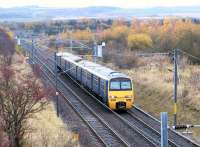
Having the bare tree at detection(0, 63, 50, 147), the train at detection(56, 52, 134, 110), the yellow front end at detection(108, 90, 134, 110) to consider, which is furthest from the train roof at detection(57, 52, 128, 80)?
the bare tree at detection(0, 63, 50, 147)

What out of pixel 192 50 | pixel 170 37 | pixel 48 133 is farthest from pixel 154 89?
pixel 170 37

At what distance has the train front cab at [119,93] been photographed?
37156mm

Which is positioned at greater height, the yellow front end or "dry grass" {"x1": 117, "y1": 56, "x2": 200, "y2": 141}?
the yellow front end

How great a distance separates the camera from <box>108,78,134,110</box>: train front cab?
37.2 meters

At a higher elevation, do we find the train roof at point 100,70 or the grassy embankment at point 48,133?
the train roof at point 100,70

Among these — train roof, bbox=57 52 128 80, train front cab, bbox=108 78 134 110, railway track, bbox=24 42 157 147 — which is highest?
train roof, bbox=57 52 128 80

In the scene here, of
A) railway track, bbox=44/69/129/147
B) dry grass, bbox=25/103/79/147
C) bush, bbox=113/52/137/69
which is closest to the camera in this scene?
dry grass, bbox=25/103/79/147

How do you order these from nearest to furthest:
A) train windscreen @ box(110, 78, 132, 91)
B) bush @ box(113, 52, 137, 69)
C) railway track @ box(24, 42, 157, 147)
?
railway track @ box(24, 42, 157, 147)
train windscreen @ box(110, 78, 132, 91)
bush @ box(113, 52, 137, 69)

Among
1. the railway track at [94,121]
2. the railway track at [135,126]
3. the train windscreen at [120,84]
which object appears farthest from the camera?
the train windscreen at [120,84]

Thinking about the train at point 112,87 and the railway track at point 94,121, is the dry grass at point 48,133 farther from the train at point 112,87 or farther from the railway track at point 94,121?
the train at point 112,87

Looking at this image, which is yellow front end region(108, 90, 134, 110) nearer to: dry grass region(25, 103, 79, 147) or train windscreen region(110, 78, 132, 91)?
train windscreen region(110, 78, 132, 91)

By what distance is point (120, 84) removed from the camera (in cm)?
3728

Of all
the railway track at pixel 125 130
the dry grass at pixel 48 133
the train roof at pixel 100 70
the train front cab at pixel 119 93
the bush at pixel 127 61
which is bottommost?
the bush at pixel 127 61

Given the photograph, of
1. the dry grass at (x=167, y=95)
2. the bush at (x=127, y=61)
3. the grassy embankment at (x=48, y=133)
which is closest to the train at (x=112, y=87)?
the dry grass at (x=167, y=95)
